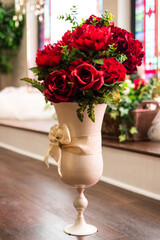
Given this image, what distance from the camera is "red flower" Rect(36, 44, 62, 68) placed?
1644 millimetres

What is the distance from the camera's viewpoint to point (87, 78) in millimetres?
1575

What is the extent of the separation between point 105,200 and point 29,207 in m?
0.46

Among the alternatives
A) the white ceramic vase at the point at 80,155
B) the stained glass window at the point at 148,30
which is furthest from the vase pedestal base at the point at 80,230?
the stained glass window at the point at 148,30

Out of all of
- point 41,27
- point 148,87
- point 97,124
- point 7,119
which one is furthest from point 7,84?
point 97,124

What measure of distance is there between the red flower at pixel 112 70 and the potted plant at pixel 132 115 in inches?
56.5

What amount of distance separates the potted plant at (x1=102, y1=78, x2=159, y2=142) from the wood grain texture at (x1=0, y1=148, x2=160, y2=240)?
1.50 feet

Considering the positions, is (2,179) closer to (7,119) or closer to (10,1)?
(7,119)

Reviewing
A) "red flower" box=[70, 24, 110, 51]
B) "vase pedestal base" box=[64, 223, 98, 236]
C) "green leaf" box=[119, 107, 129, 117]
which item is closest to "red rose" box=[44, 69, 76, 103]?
"red flower" box=[70, 24, 110, 51]

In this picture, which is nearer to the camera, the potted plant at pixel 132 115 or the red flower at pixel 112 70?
the red flower at pixel 112 70

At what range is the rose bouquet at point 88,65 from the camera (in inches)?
62.7

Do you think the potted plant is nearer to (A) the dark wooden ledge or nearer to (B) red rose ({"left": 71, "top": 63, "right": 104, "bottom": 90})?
(A) the dark wooden ledge

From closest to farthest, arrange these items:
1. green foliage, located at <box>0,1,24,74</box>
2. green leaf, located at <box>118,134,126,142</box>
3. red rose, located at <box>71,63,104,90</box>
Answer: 1. red rose, located at <box>71,63,104,90</box>
2. green leaf, located at <box>118,134,126,142</box>
3. green foliage, located at <box>0,1,24,74</box>

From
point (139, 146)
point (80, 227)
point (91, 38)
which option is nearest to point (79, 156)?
point (80, 227)

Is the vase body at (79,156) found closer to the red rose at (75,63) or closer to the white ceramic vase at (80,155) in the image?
the white ceramic vase at (80,155)
